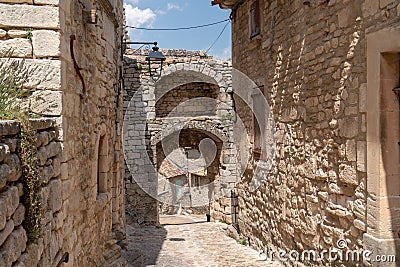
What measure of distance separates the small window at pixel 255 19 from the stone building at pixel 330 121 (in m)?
0.02

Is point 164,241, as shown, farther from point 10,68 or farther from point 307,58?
point 10,68

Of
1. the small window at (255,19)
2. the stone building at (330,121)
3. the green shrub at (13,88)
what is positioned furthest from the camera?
the small window at (255,19)

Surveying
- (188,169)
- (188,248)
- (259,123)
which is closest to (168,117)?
(188,169)

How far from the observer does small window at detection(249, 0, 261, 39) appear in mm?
7240

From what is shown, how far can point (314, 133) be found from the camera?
511 cm

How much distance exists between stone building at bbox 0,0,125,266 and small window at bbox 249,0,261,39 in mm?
2623

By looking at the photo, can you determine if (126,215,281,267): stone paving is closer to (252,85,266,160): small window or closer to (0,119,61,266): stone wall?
(252,85,266,160): small window

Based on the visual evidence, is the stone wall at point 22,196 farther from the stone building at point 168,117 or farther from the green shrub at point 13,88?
the stone building at point 168,117

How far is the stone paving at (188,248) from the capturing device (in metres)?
7.20

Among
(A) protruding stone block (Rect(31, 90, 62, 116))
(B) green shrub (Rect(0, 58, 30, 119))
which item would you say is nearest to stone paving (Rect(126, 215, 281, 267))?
(A) protruding stone block (Rect(31, 90, 62, 116))

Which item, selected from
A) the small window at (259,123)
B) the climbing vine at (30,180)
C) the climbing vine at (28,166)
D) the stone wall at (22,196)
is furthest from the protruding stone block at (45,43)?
the small window at (259,123)

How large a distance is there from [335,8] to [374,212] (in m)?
2.21

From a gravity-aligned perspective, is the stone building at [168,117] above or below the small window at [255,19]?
below

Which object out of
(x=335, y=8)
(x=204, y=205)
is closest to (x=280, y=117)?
(x=335, y=8)
